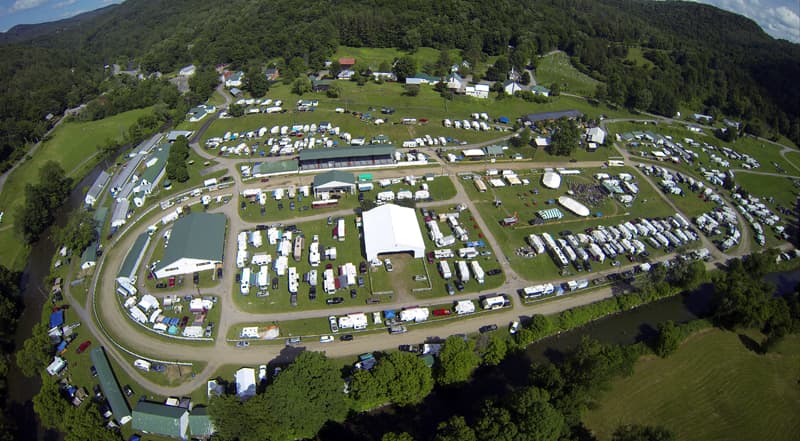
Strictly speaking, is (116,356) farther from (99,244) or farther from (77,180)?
(77,180)

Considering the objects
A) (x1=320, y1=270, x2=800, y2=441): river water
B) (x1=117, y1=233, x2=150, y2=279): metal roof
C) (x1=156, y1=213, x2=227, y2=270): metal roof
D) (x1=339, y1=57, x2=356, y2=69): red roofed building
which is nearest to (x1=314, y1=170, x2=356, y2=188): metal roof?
(x1=156, y1=213, x2=227, y2=270): metal roof

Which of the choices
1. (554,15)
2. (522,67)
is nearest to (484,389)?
(522,67)

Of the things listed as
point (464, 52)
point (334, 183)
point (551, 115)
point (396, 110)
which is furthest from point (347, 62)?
point (334, 183)

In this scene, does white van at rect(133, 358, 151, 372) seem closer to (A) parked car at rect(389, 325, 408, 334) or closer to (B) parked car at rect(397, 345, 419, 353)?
(A) parked car at rect(389, 325, 408, 334)

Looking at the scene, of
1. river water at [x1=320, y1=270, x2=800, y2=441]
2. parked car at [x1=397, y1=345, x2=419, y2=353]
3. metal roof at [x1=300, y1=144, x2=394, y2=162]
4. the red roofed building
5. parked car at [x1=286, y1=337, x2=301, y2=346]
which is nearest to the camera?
river water at [x1=320, y1=270, x2=800, y2=441]

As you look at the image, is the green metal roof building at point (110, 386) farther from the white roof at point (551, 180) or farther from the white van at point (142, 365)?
the white roof at point (551, 180)

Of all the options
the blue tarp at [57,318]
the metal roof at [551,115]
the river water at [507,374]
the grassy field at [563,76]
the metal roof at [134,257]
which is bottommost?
the river water at [507,374]

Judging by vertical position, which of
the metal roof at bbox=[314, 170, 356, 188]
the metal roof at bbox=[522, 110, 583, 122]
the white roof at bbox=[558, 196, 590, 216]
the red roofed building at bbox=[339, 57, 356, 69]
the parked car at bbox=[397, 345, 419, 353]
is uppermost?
the red roofed building at bbox=[339, 57, 356, 69]

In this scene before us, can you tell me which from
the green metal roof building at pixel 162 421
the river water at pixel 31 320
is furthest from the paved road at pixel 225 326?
the river water at pixel 31 320
